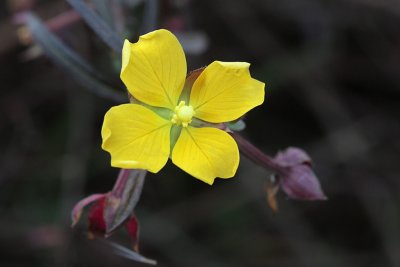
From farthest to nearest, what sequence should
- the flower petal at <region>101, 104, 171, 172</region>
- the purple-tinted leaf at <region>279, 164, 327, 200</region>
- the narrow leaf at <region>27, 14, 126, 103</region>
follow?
1. the narrow leaf at <region>27, 14, 126, 103</region>
2. the purple-tinted leaf at <region>279, 164, 327, 200</region>
3. the flower petal at <region>101, 104, 171, 172</region>

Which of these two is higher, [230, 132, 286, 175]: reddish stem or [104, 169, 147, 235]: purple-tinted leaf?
[230, 132, 286, 175]: reddish stem

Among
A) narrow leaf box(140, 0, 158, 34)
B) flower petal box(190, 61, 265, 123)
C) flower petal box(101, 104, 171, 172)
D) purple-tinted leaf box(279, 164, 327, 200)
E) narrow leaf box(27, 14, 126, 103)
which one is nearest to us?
flower petal box(101, 104, 171, 172)

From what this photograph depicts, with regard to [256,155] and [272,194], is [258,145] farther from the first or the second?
[256,155]

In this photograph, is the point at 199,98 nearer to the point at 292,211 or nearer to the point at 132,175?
the point at 132,175

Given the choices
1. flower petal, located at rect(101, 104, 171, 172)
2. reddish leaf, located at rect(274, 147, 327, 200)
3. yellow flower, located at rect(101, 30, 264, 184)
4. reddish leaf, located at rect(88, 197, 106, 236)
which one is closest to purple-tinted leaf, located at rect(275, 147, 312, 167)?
reddish leaf, located at rect(274, 147, 327, 200)

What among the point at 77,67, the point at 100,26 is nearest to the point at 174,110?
the point at 100,26

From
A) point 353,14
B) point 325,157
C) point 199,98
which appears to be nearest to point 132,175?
point 199,98

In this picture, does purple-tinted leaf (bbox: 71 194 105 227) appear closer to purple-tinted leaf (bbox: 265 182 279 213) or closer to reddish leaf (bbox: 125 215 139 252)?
reddish leaf (bbox: 125 215 139 252)
